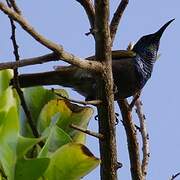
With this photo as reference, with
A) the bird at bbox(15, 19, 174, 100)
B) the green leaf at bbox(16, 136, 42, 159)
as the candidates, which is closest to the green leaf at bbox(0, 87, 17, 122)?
the green leaf at bbox(16, 136, 42, 159)

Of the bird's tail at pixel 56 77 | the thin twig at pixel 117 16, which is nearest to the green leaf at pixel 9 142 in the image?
the thin twig at pixel 117 16

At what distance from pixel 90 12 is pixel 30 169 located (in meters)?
0.89

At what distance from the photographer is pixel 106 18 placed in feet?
6.16

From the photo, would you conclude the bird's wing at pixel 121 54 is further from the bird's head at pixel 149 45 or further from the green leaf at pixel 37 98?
the green leaf at pixel 37 98

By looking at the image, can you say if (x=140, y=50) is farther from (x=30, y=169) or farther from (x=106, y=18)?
(x=30, y=169)

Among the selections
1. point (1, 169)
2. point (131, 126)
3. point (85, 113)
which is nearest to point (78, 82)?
point (131, 126)

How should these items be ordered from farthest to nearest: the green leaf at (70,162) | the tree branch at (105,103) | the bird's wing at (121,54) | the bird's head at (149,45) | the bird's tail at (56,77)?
the bird's head at (149,45) < the bird's wing at (121,54) < the bird's tail at (56,77) < the tree branch at (105,103) < the green leaf at (70,162)

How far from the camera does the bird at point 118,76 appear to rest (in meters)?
3.31

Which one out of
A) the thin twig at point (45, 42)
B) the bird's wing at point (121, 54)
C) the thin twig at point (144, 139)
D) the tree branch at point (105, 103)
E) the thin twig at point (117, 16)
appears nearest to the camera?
the thin twig at point (45, 42)

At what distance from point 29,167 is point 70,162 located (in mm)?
161

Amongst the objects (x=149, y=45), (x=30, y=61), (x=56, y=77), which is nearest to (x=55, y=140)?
(x=30, y=61)

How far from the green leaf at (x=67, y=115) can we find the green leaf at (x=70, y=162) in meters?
0.32

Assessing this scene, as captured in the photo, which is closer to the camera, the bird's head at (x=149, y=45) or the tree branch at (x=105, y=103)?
the tree branch at (x=105, y=103)

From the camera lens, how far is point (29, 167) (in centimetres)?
154
